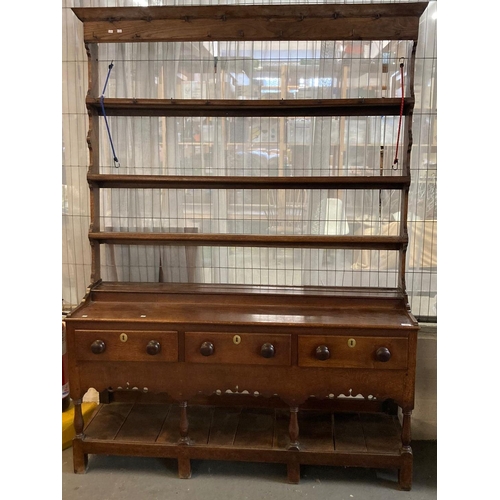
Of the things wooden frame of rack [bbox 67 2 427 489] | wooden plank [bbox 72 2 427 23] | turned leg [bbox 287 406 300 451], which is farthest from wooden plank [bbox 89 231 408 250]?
wooden plank [bbox 72 2 427 23]

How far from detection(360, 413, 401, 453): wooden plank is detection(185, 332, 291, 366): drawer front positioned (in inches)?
23.4

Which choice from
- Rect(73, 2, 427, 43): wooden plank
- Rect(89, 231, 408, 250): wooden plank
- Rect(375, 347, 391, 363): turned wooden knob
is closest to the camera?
Rect(375, 347, 391, 363): turned wooden knob

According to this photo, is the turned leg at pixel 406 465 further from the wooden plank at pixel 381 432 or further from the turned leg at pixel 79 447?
the turned leg at pixel 79 447

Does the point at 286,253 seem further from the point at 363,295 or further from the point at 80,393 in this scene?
the point at 80,393

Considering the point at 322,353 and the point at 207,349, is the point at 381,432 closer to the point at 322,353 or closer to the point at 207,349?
the point at 322,353

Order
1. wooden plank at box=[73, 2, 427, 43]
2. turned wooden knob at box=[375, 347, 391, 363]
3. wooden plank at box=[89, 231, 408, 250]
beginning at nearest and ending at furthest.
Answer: turned wooden knob at box=[375, 347, 391, 363] < wooden plank at box=[73, 2, 427, 43] < wooden plank at box=[89, 231, 408, 250]

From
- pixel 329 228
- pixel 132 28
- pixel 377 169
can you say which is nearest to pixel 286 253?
pixel 329 228

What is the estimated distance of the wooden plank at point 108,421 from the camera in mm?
2299

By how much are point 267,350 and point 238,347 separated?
0.13 metres

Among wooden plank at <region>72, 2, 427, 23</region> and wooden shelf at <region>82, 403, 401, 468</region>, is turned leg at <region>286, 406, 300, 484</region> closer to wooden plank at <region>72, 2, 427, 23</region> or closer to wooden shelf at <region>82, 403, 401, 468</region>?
wooden shelf at <region>82, 403, 401, 468</region>

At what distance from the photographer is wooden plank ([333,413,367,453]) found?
7.20 feet

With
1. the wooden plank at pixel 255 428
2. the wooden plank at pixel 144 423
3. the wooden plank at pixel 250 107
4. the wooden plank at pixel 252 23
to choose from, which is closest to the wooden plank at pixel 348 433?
the wooden plank at pixel 255 428

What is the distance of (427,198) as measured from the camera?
242 cm

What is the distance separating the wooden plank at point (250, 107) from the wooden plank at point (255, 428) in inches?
59.9
